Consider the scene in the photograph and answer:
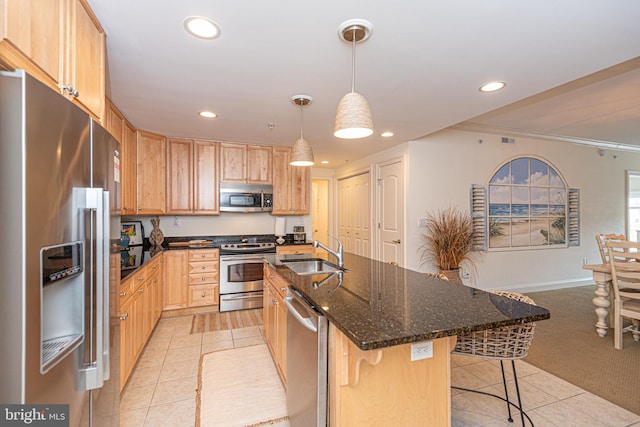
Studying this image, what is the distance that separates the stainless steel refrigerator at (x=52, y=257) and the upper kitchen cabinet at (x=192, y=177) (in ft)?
9.33

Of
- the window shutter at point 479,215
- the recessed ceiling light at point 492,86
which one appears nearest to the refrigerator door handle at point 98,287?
the recessed ceiling light at point 492,86

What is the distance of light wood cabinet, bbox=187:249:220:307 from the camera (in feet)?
12.3

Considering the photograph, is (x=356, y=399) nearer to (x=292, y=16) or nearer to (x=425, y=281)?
(x=425, y=281)

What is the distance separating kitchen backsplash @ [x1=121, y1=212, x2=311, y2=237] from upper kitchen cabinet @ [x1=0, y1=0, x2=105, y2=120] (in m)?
2.87

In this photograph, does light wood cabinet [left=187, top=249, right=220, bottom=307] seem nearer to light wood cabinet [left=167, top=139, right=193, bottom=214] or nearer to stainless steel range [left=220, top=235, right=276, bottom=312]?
stainless steel range [left=220, top=235, right=276, bottom=312]

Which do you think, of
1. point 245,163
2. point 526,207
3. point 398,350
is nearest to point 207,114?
point 245,163

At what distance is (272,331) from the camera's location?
8.07 feet

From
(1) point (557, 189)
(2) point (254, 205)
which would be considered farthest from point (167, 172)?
(1) point (557, 189)

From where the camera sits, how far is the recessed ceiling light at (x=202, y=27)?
1521mm

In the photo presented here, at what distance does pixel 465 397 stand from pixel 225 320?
2.70 metres

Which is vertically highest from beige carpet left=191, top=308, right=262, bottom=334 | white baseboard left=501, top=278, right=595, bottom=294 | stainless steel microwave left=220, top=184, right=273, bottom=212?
stainless steel microwave left=220, top=184, right=273, bottom=212

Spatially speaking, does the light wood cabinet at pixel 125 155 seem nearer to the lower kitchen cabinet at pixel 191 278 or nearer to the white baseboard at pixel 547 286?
the lower kitchen cabinet at pixel 191 278

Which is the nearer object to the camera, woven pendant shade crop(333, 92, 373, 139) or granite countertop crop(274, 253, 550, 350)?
granite countertop crop(274, 253, 550, 350)

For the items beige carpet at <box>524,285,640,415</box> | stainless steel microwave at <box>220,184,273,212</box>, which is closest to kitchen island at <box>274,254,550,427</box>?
beige carpet at <box>524,285,640,415</box>
